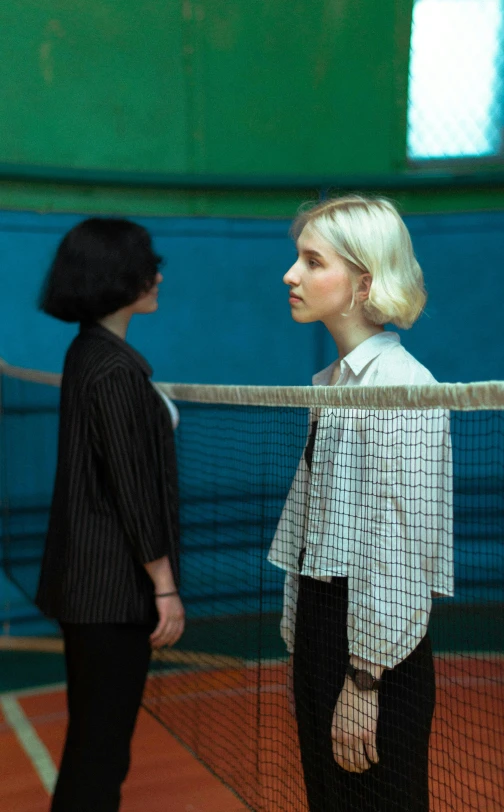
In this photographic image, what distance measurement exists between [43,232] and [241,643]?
217 centimetres

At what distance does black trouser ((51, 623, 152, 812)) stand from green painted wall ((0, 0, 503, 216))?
2798 mm

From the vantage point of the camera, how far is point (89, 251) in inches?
90.7

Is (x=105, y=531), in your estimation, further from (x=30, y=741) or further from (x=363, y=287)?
(x=30, y=741)

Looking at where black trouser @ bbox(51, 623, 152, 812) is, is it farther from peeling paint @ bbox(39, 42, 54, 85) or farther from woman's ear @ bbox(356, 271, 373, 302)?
peeling paint @ bbox(39, 42, 54, 85)

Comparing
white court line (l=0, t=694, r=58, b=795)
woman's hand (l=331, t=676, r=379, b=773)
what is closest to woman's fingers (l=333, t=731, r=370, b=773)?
woman's hand (l=331, t=676, r=379, b=773)

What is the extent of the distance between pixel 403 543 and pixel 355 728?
325mm

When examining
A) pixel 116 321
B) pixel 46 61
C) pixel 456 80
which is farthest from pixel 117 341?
pixel 456 80

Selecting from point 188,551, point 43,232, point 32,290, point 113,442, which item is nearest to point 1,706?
point 188,551

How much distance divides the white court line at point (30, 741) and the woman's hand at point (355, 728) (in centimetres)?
211

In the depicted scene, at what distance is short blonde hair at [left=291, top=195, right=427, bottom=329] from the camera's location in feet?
5.59

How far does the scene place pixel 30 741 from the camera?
3.83 metres

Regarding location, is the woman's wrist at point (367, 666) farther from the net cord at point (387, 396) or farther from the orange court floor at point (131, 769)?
the orange court floor at point (131, 769)

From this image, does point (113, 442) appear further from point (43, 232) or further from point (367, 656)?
point (43, 232)

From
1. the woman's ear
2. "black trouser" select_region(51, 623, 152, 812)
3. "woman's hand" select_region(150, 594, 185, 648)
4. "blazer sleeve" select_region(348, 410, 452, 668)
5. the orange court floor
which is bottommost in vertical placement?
the orange court floor
